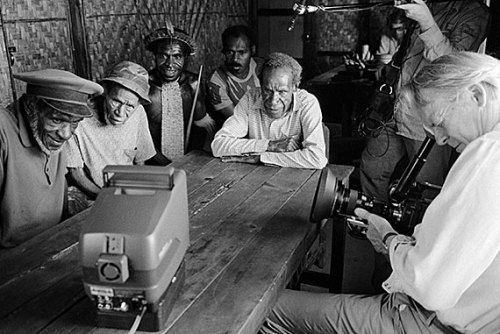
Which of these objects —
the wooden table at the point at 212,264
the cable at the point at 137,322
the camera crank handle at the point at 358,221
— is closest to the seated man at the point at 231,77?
the wooden table at the point at 212,264

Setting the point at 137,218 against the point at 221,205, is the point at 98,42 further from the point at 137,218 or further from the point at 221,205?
the point at 137,218

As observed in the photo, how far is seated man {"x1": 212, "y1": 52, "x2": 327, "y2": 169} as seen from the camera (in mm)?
2596

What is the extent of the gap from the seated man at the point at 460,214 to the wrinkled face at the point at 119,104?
1.46m

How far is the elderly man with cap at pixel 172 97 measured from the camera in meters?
3.35

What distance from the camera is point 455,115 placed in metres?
1.45

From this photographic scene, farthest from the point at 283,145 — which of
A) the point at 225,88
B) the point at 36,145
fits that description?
the point at 225,88

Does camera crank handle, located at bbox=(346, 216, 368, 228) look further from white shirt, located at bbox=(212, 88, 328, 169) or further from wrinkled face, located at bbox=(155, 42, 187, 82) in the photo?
wrinkled face, located at bbox=(155, 42, 187, 82)

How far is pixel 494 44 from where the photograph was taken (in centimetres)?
326

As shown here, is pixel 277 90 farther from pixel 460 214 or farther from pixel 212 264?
pixel 460 214

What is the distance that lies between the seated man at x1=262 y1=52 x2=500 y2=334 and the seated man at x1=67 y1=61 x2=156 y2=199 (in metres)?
1.48

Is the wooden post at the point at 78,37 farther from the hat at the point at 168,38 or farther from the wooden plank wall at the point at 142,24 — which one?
the hat at the point at 168,38

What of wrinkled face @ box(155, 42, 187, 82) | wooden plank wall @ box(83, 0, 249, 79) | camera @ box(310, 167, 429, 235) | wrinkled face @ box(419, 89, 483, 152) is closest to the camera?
wrinkled face @ box(419, 89, 483, 152)

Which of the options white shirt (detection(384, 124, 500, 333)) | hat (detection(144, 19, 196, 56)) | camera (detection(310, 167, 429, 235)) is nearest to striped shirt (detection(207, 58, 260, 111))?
hat (detection(144, 19, 196, 56))

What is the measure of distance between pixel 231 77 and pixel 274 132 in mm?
1322
